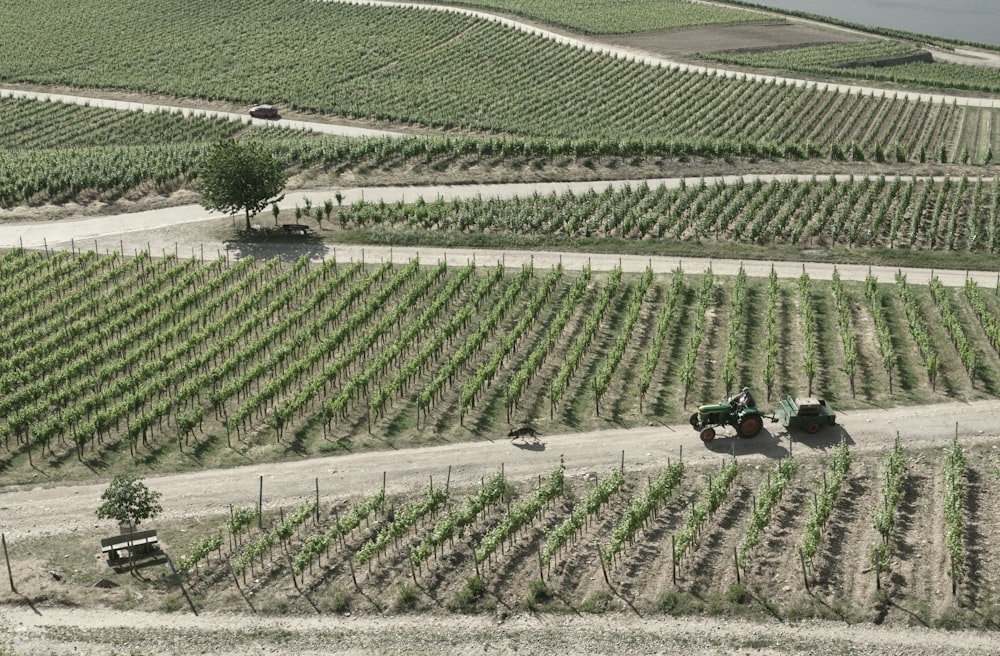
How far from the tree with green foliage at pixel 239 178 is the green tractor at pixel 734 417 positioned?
116ft

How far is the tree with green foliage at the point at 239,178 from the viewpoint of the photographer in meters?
68.2

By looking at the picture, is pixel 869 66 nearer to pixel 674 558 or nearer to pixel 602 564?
pixel 674 558

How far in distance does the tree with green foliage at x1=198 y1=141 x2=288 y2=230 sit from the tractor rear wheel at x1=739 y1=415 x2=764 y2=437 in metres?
36.7

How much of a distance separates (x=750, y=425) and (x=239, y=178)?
37501 mm

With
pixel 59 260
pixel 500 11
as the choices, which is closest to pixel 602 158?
pixel 59 260

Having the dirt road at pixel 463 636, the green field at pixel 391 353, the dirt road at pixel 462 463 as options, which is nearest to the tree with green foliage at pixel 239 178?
the green field at pixel 391 353

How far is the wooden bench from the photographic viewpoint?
36.5 metres

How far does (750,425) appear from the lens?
142 feet

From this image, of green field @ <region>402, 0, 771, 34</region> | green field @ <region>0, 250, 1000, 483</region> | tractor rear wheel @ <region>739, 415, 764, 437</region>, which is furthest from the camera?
green field @ <region>402, 0, 771, 34</region>

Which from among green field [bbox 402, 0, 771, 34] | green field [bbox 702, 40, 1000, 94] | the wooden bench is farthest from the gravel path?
green field [bbox 402, 0, 771, 34]

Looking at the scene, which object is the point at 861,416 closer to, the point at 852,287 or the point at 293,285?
the point at 852,287

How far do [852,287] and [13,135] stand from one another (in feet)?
246

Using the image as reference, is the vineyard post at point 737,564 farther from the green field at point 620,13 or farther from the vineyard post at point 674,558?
→ the green field at point 620,13

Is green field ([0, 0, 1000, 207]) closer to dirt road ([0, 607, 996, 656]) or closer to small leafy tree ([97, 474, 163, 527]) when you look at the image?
small leafy tree ([97, 474, 163, 527])
